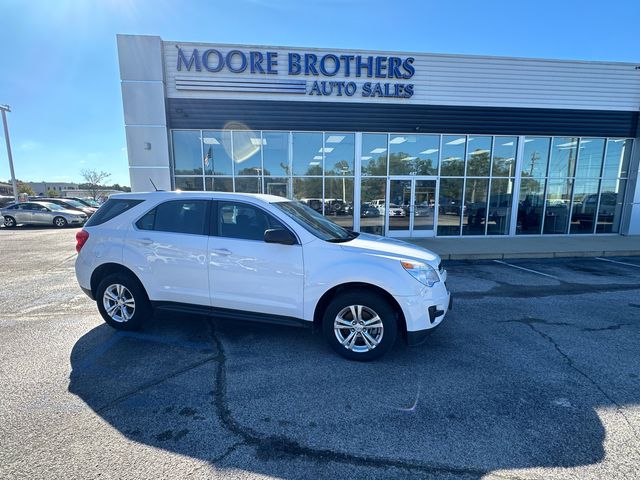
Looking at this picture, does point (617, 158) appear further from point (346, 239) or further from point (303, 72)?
point (346, 239)

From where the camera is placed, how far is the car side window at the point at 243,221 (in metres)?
3.62

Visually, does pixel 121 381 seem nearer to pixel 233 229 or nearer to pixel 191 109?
pixel 233 229

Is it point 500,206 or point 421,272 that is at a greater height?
point 500,206

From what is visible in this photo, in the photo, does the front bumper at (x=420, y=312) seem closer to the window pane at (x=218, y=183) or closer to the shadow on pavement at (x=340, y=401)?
the shadow on pavement at (x=340, y=401)

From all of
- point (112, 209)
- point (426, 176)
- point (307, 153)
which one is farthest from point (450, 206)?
point (112, 209)

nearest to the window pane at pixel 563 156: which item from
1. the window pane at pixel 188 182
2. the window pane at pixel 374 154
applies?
the window pane at pixel 374 154

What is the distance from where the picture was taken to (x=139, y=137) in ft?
35.6

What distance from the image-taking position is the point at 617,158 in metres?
13.1

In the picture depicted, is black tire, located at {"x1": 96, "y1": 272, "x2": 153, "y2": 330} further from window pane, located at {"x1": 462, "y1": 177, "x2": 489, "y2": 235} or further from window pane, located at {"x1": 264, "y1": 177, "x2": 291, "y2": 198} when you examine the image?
window pane, located at {"x1": 462, "y1": 177, "x2": 489, "y2": 235}

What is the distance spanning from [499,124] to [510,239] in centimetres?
459

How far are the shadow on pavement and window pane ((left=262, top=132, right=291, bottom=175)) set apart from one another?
28.8ft

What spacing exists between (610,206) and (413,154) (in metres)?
9.27

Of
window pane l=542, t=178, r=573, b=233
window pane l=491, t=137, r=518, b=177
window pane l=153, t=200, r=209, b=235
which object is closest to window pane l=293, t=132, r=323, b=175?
window pane l=491, t=137, r=518, b=177

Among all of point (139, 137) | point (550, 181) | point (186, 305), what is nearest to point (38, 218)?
point (139, 137)
